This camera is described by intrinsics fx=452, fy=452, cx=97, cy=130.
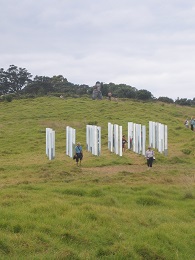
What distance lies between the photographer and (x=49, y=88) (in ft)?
237

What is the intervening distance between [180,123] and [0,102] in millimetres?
23069

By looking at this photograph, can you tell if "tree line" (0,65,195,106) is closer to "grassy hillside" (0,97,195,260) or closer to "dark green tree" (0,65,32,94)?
"dark green tree" (0,65,32,94)

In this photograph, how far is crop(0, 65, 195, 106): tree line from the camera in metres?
64.2

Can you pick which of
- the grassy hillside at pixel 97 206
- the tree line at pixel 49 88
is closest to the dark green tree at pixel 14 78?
the tree line at pixel 49 88

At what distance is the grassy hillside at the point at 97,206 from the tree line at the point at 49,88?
35218 mm

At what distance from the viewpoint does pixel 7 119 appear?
43.7m

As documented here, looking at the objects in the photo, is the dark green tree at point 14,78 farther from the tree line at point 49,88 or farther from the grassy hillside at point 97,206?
the grassy hillside at point 97,206

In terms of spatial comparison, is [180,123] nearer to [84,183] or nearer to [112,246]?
[84,183]

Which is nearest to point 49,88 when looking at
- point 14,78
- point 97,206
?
point 14,78

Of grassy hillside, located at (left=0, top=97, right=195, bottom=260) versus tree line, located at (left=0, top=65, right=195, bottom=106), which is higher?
tree line, located at (left=0, top=65, right=195, bottom=106)

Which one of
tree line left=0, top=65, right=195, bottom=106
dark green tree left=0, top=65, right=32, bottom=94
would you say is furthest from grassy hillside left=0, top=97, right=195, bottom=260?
dark green tree left=0, top=65, right=32, bottom=94

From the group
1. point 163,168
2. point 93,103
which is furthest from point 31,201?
point 93,103

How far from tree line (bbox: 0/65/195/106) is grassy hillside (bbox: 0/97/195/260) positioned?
3522 centimetres

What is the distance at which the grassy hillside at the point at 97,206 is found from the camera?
9422mm
